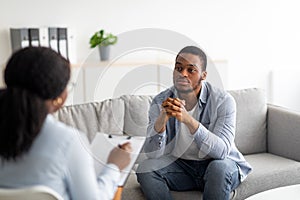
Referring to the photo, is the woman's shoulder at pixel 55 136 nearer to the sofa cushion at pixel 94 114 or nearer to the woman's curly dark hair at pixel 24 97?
the woman's curly dark hair at pixel 24 97

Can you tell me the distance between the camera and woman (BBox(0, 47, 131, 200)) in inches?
52.5

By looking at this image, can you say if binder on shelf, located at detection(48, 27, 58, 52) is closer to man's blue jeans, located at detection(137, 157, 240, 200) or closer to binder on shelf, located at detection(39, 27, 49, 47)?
binder on shelf, located at detection(39, 27, 49, 47)

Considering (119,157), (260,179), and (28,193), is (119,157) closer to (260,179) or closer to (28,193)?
(28,193)

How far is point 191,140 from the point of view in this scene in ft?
7.85

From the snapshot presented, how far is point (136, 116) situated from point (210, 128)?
1.61 ft

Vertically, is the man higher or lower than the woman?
lower

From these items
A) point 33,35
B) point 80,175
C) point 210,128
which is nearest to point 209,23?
point 33,35

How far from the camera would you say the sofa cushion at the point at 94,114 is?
257cm

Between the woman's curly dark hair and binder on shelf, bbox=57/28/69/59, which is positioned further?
binder on shelf, bbox=57/28/69/59

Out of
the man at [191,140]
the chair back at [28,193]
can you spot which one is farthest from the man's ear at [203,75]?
the chair back at [28,193]

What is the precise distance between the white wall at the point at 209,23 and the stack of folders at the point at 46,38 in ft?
0.43

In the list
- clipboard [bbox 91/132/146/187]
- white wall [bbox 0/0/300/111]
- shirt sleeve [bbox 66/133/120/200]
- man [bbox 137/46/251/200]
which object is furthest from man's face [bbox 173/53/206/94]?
white wall [bbox 0/0/300/111]

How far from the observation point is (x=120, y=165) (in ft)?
5.05

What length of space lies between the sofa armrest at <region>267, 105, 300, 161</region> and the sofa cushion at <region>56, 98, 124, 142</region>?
0.93 meters
